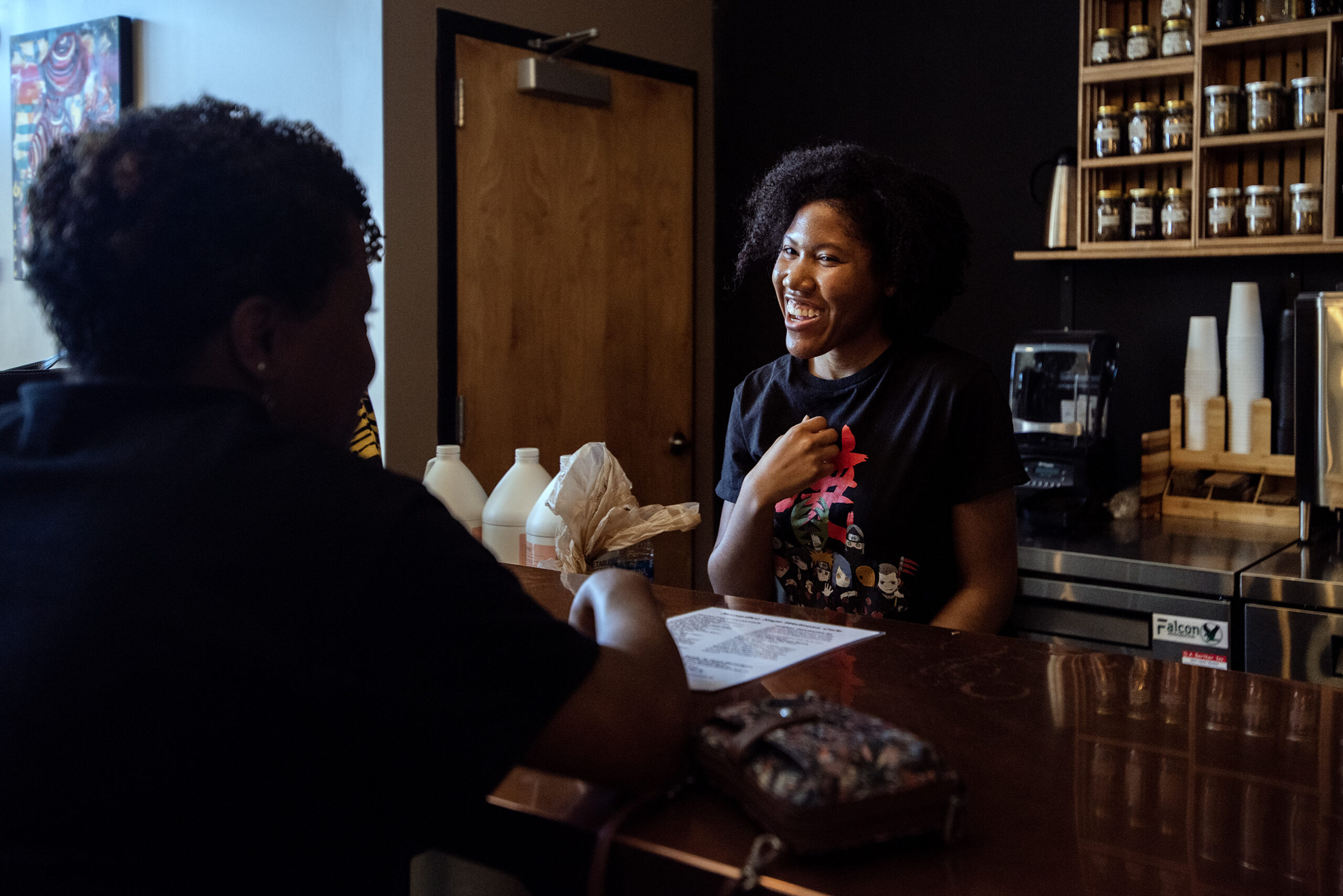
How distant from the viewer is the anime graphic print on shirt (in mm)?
1832

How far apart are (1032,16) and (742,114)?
103 centimetres

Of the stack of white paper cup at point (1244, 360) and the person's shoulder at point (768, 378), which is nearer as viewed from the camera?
the person's shoulder at point (768, 378)

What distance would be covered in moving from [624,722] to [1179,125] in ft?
8.63

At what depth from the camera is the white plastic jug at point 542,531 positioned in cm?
178

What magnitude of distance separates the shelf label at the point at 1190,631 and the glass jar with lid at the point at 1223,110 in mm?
1217

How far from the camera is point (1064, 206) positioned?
3139 mm

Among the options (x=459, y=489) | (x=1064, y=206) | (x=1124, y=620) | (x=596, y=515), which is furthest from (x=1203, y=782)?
(x=1064, y=206)

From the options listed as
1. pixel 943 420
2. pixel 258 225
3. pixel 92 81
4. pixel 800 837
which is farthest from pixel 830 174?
pixel 92 81

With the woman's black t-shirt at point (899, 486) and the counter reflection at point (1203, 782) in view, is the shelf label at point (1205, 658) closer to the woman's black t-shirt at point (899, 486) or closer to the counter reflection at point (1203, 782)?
the woman's black t-shirt at point (899, 486)

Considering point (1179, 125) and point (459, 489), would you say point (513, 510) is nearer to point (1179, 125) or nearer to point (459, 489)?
point (459, 489)

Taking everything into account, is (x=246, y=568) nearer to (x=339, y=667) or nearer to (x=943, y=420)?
(x=339, y=667)

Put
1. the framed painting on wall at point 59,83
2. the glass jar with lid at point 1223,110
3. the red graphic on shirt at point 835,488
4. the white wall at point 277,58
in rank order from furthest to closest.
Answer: the framed painting on wall at point 59,83
the white wall at point 277,58
the glass jar with lid at point 1223,110
the red graphic on shirt at point 835,488

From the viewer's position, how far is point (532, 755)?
0.81m

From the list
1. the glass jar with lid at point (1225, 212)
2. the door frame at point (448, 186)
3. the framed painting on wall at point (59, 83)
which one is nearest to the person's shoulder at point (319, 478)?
the door frame at point (448, 186)
